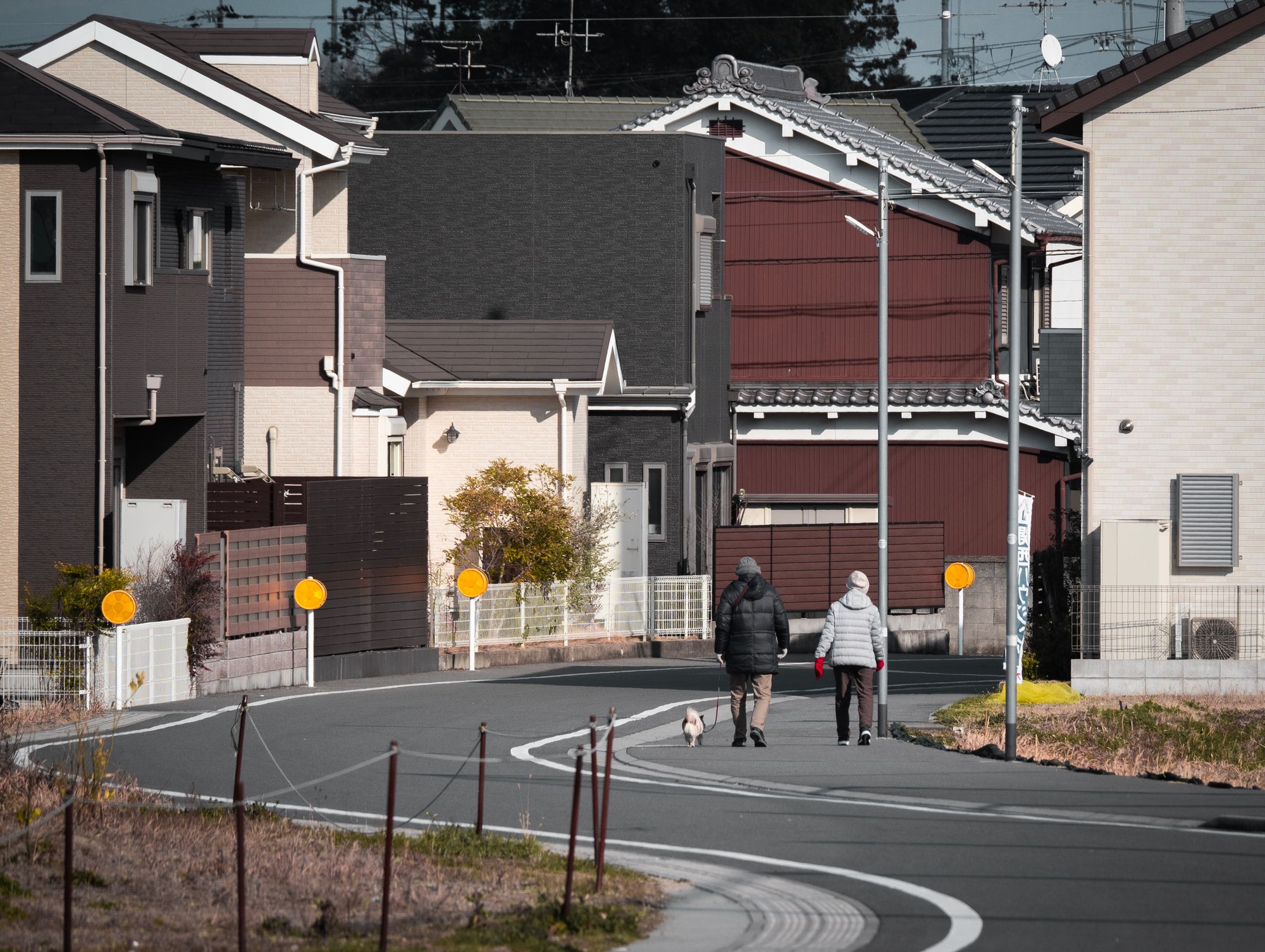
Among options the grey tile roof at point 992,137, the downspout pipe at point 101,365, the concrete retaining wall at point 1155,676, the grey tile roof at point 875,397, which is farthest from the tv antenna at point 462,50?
the concrete retaining wall at point 1155,676

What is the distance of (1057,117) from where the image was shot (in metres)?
23.0

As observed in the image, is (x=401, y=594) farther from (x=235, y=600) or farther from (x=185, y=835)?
(x=185, y=835)

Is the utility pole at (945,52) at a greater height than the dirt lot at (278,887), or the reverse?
the utility pole at (945,52)

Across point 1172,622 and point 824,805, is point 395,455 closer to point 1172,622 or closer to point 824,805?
point 1172,622

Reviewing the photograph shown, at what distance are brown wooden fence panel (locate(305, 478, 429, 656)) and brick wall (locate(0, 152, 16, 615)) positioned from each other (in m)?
3.70

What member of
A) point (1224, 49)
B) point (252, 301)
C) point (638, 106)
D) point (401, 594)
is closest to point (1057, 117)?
point (1224, 49)

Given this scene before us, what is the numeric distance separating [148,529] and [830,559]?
48.2 ft

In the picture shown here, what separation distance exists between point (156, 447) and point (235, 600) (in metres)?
4.31

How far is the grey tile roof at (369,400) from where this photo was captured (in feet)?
94.6

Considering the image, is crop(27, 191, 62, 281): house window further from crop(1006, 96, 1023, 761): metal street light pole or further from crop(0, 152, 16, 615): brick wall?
crop(1006, 96, 1023, 761): metal street light pole

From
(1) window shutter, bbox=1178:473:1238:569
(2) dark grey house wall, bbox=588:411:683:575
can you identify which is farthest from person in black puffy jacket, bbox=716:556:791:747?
(2) dark grey house wall, bbox=588:411:683:575

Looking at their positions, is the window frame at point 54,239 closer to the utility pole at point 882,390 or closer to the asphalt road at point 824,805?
the asphalt road at point 824,805

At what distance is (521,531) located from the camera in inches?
1128

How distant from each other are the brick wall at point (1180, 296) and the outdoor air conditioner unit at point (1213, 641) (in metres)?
0.61
